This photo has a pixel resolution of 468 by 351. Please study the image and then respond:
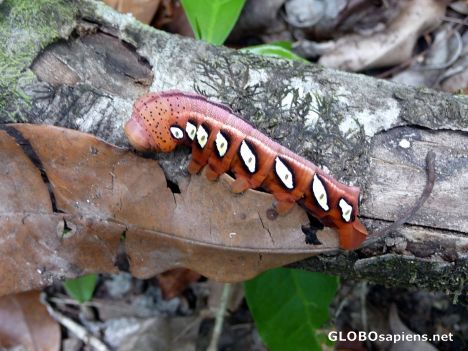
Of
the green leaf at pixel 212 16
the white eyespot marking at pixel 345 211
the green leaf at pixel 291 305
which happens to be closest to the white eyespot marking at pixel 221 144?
the white eyespot marking at pixel 345 211

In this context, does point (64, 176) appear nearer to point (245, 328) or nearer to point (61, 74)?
point (61, 74)

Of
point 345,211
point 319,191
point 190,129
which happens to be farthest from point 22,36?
point 345,211

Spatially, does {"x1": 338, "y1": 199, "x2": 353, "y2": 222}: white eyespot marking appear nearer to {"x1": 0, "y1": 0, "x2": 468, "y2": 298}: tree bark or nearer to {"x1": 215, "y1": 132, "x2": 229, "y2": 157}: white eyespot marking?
{"x1": 0, "y1": 0, "x2": 468, "y2": 298}: tree bark

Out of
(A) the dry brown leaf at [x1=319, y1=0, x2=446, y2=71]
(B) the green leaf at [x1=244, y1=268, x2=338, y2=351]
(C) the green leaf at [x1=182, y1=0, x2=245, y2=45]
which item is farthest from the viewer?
(A) the dry brown leaf at [x1=319, y1=0, x2=446, y2=71]

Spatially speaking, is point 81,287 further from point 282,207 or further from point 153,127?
point 282,207

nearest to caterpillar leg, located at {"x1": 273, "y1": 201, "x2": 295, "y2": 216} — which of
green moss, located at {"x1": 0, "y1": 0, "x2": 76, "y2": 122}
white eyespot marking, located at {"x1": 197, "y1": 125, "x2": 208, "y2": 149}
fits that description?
white eyespot marking, located at {"x1": 197, "y1": 125, "x2": 208, "y2": 149}

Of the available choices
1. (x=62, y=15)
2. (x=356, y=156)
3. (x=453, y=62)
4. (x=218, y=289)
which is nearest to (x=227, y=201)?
(x=356, y=156)
